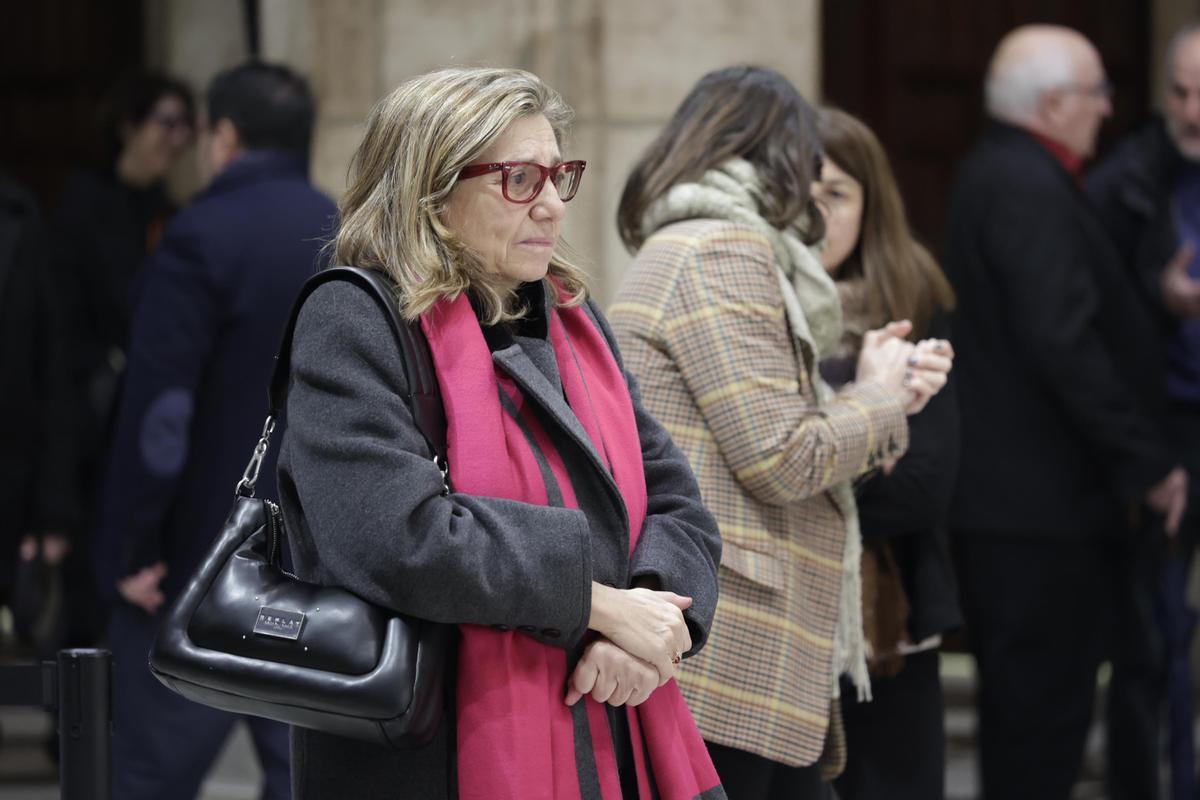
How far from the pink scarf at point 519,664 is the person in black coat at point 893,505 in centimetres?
114

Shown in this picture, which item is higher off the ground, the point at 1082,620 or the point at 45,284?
the point at 45,284

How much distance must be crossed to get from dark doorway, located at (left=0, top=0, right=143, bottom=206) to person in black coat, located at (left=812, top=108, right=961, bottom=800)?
450cm

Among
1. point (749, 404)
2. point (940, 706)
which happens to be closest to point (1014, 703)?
point (940, 706)

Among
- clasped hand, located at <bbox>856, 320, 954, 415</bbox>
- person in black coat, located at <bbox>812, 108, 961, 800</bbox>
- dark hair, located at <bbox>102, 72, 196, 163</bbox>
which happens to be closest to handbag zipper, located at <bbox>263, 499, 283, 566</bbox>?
clasped hand, located at <bbox>856, 320, 954, 415</bbox>

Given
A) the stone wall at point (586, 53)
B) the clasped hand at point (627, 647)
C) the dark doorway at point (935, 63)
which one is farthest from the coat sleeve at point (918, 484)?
the dark doorway at point (935, 63)

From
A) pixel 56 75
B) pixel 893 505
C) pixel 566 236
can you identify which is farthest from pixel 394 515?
pixel 56 75

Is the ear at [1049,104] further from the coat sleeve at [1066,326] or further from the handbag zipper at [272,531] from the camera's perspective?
the handbag zipper at [272,531]

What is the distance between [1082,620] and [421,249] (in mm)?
3083

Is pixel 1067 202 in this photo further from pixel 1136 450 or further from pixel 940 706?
pixel 940 706

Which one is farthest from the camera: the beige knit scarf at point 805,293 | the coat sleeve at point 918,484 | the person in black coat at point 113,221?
the person in black coat at point 113,221

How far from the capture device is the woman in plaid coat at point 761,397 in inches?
130

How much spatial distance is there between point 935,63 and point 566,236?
8.04 ft

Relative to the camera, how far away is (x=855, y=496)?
3.72 meters

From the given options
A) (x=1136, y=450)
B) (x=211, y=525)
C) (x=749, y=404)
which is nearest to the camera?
(x=749, y=404)
